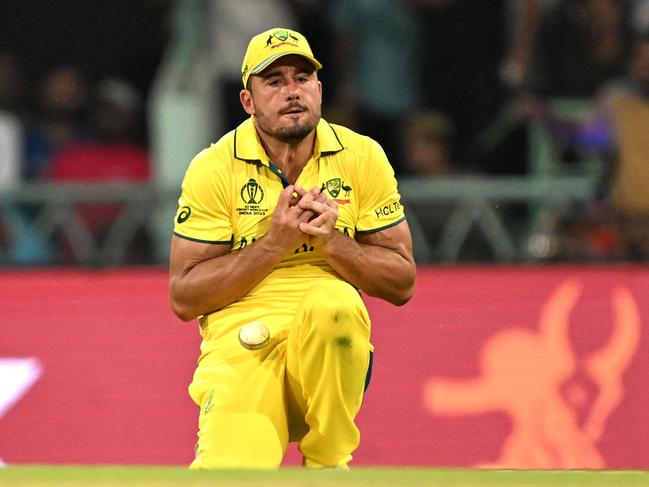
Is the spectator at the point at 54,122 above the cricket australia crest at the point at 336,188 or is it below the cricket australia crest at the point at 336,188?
below

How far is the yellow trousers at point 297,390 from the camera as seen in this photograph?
463 centimetres

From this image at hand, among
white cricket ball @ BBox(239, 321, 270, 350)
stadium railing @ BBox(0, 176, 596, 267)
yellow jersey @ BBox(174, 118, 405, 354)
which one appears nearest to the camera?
white cricket ball @ BBox(239, 321, 270, 350)

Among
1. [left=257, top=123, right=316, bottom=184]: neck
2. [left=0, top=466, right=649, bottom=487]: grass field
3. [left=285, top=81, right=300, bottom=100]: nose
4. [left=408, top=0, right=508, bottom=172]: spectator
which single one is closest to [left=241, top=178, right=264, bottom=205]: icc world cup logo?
[left=257, top=123, right=316, bottom=184]: neck

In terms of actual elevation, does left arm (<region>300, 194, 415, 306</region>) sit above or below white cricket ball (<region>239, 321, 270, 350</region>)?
above

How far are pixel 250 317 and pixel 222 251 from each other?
255 millimetres

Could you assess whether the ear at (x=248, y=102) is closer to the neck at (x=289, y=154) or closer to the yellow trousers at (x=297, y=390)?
the neck at (x=289, y=154)

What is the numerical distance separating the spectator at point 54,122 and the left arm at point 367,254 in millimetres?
5037

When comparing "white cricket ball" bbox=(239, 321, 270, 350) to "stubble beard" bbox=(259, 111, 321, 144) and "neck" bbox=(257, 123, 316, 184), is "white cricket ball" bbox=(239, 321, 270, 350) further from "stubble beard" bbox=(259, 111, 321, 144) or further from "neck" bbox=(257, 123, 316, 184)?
"stubble beard" bbox=(259, 111, 321, 144)

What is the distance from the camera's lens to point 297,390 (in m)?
4.90

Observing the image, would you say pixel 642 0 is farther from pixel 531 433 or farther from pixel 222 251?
pixel 222 251

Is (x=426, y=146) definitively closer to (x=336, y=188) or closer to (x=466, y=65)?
(x=466, y=65)

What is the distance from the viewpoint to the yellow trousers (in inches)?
182

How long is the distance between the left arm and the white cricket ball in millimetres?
332

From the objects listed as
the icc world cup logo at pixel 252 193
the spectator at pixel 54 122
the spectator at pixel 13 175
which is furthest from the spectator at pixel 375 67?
the icc world cup logo at pixel 252 193
